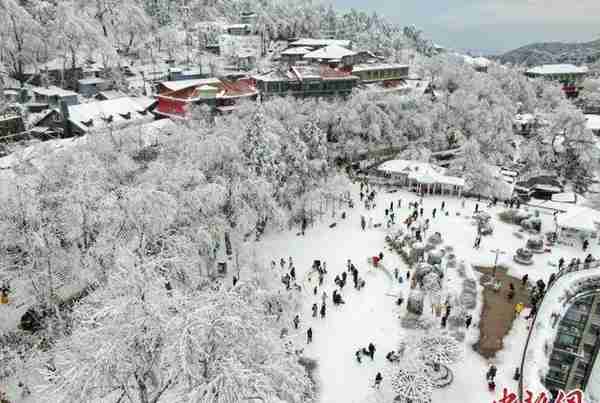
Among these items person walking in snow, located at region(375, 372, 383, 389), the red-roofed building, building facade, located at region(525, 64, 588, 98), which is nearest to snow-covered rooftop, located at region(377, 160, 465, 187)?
the red-roofed building

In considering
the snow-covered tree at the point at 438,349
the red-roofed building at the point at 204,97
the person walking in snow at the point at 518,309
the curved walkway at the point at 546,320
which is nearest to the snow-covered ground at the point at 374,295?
the person walking in snow at the point at 518,309

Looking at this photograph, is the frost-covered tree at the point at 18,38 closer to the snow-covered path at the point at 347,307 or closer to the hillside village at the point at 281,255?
the hillside village at the point at 281,255

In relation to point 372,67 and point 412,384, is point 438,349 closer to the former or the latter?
point 412,384

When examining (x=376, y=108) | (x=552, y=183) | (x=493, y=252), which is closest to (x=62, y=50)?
(x=376, y=108)

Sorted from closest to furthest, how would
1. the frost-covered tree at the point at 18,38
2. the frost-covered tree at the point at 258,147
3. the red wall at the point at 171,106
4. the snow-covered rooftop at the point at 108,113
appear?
the frost-covered tree at the point at 258,147, the snow-covered rooftop at the point at 108,113, the red wall at the point at 171,106, the frost-covered tree at the point at 18,38

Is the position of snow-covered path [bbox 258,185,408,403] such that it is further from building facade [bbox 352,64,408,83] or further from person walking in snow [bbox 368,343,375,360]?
building facade [bbox 352,64,408,83]

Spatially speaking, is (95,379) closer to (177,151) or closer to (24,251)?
(24,251)

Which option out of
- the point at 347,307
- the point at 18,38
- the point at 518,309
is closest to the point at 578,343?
the point at 518,309
